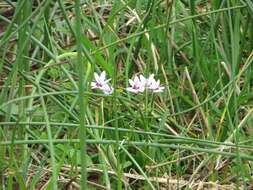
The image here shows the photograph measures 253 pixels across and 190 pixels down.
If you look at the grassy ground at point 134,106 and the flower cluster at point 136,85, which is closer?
the grassy ground at point 134,106

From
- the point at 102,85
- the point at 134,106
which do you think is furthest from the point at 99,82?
the point at 134,106

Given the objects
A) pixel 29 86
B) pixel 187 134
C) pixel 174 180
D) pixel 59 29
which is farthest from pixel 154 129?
pixel 59 29

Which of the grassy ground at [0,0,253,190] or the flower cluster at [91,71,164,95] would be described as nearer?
the grassy ground at [0,0,253,190]

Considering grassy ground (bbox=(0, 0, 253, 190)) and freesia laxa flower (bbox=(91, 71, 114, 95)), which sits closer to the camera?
grassy ground (bbox=(0, 0, 253, 190))

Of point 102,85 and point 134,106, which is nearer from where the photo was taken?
point 102,85

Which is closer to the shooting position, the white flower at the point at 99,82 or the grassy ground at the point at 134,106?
the grassy ground at the point at 134,106

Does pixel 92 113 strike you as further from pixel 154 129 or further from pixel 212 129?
pixel 212 129

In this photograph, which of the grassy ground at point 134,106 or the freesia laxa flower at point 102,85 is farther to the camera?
the freesia laxa flower at point 102,85

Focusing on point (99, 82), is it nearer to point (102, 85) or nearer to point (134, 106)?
point (102, 85)
